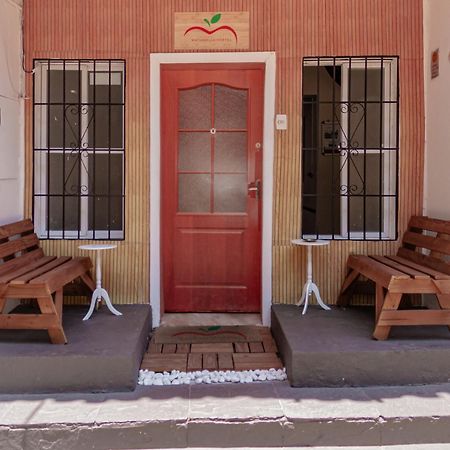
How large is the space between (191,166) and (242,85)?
898 mm

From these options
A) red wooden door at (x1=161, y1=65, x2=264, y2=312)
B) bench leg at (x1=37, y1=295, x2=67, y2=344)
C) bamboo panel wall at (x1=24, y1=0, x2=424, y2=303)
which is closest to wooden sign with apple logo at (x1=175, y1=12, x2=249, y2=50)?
bamboo panel wall at (x1=24, y1=0, x2=424, y2=303)

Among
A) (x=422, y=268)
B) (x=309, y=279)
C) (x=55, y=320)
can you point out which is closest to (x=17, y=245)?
(x=55, y=320)

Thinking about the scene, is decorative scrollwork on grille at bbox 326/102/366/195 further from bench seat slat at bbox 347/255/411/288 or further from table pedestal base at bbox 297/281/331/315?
table pedestal base at bbox 297/281/331/315

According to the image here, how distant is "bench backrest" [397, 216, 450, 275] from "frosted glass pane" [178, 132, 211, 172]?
6.41ft

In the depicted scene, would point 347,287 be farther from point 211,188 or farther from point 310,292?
point 211,188

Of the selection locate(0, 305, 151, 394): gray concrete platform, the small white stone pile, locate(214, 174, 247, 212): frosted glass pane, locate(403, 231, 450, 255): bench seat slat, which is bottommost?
the small white stone pile

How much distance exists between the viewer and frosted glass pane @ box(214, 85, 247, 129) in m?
5.11

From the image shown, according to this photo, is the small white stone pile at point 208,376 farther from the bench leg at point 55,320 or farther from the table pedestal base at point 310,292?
A: the table pedestal base at point 310,292

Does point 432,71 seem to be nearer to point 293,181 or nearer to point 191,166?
point 293,181

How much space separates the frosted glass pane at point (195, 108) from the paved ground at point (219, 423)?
8.78ft

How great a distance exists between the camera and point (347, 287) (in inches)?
190

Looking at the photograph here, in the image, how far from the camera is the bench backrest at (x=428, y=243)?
4.20m

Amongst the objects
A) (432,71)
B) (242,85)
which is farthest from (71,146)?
(432,71)

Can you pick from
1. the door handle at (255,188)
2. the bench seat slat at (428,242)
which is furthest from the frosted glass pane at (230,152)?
the bench seat slat at (428,242)
